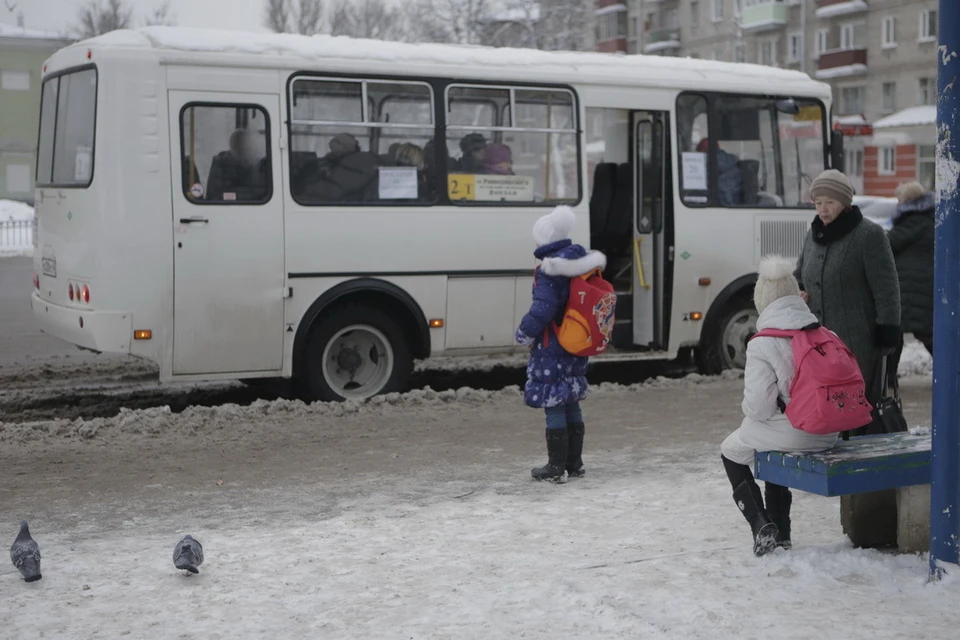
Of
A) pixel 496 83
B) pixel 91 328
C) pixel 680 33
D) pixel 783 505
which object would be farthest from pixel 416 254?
pixel 680 33

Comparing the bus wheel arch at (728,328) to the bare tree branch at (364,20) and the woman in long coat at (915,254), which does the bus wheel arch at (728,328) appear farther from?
the bare tree branch at (364,20)

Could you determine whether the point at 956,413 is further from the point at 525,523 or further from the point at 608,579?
the point at 525,523

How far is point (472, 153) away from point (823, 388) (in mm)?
6123

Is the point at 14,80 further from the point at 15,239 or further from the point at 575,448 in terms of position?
the point at 575,448

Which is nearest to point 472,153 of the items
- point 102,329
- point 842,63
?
point 102,329

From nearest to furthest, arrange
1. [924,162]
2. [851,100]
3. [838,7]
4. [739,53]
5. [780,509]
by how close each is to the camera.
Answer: [780,509], [924,162], [838,7], [851,100], [739,53]

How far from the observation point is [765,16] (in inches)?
2367

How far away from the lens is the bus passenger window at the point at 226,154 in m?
9.84

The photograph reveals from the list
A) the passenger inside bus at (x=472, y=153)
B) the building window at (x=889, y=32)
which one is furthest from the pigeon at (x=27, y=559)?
the building window at (x=889, y=32)

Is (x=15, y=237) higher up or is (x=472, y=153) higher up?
(x=472, y=153)

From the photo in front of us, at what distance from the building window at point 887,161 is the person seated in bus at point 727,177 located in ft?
139

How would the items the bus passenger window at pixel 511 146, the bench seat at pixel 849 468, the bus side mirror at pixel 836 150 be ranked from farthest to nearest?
the bus side mirror at pixel 836 150 → the bus passenger window at pixel 511 146 → the bench seat at pixel 849 468

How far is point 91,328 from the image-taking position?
964 centimetres

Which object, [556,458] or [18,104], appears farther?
[18,104]
